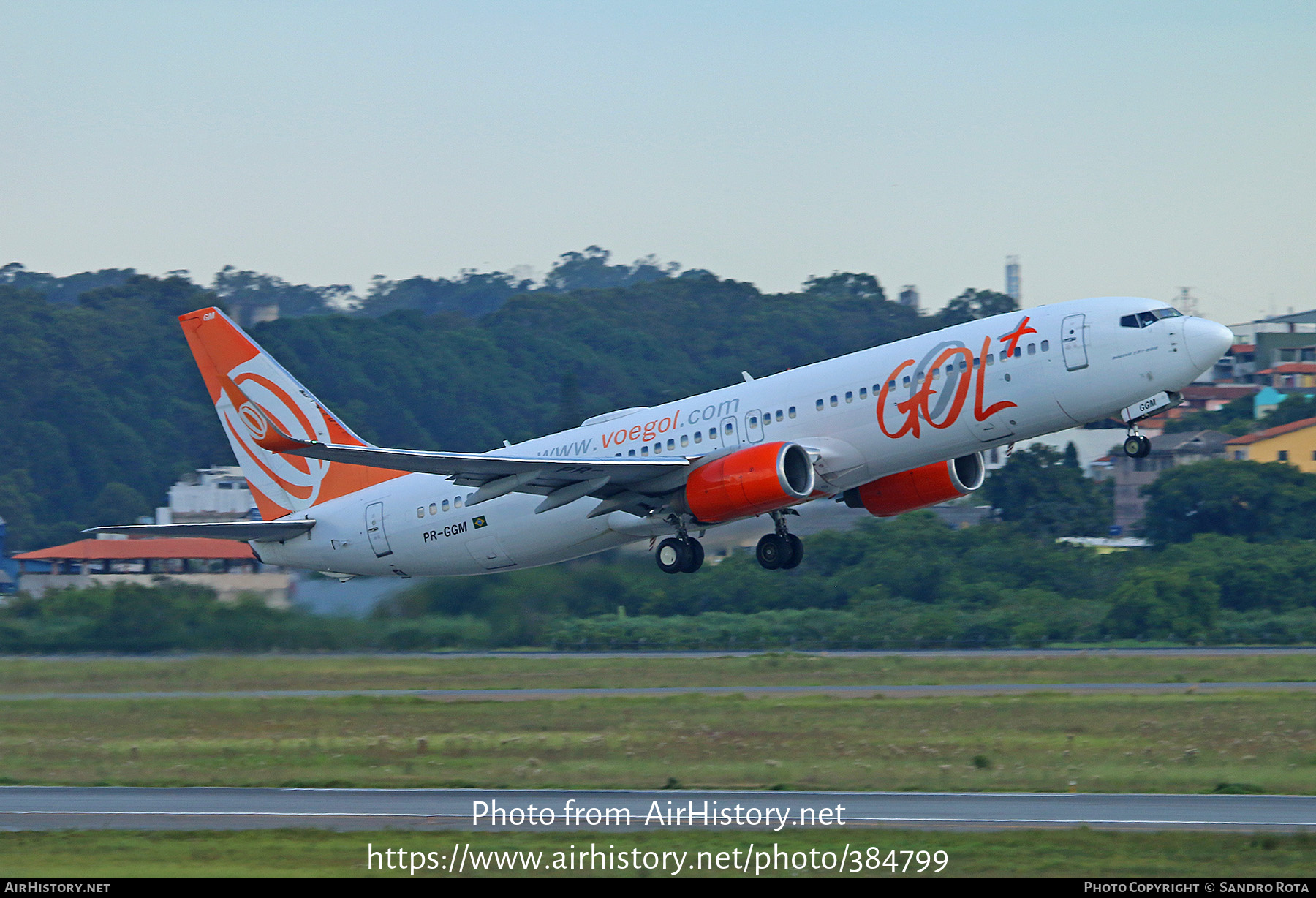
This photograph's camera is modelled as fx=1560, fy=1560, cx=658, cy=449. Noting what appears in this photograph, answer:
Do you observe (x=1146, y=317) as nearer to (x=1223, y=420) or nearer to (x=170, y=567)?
(x=170, y=567)

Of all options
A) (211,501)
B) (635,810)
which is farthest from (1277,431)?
(635,810)

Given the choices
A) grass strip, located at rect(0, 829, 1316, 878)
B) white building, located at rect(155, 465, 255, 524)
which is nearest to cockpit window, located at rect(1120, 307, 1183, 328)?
grass strip, located at rect(0, 829, 1316, 878)

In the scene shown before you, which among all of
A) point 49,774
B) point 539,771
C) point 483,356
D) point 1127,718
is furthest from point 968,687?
point 483,356

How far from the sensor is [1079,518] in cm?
8256

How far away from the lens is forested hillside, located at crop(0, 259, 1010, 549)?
4365 inches

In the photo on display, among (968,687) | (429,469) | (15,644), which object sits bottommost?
(968,687)

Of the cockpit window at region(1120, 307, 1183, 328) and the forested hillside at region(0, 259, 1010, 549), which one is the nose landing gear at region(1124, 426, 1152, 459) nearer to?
the cockpit window at region(1120, 307, 1183, 328)

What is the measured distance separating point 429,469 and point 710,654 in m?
26.8

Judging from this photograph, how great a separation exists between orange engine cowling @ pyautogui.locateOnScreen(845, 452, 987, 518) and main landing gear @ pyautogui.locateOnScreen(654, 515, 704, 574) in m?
3.91

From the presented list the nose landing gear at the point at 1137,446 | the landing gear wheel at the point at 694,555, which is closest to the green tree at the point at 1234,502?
the nose landing gear at the point at 1137,446

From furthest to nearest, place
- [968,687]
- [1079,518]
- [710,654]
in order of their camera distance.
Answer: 1. [1079,518]
2. [710,654]
3. [968,687]

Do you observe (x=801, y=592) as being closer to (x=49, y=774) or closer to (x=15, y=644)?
(x=15, y=644)

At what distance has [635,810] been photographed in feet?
82.8

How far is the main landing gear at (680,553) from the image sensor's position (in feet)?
118
